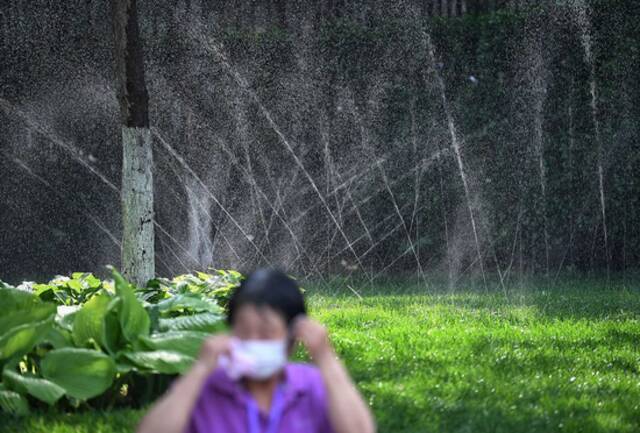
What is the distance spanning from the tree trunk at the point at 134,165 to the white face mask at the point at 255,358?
467 cm

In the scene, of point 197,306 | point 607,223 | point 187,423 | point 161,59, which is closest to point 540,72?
point 607,223

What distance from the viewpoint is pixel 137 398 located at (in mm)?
4242

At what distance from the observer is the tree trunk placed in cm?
643

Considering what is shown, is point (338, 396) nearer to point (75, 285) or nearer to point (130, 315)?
point (130, 315)

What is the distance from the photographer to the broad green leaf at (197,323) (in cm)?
422

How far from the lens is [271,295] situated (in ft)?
6.09

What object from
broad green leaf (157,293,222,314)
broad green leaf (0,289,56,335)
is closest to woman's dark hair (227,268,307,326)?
broad green leaf (0,289,56,335)

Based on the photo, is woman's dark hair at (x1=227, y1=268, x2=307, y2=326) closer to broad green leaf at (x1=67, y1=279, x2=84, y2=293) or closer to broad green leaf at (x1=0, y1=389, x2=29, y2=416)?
broad green leaf at (x1=0, y1=389, x2=29, y2=416)

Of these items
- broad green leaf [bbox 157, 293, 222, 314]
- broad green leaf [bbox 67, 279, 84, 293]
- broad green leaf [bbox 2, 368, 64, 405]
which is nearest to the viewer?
broad green leaf [bbox 2, 368, 64, 405]

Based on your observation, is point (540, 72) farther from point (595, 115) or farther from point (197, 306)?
point (197, 306)

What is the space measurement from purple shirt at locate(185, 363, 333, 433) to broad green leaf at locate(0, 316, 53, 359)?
205 centimetres

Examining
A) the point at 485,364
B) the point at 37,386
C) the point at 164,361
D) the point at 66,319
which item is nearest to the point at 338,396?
the point at 164,361

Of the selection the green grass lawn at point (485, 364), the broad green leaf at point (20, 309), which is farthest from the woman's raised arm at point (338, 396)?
the broad green leaf at point (20, 309)

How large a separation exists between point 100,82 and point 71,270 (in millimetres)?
2299
